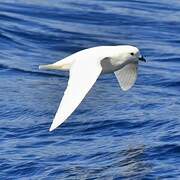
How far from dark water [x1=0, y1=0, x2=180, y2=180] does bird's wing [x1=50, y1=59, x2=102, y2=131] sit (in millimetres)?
1128

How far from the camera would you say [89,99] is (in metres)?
15.5

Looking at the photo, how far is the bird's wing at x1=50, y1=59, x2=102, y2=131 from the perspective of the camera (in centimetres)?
1100

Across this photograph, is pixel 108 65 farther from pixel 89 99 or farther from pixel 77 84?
pixel 89 99

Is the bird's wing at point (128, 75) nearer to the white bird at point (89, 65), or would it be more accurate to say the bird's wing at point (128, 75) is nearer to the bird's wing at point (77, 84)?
the white bird at point (89, 65)

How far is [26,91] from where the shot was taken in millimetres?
15508

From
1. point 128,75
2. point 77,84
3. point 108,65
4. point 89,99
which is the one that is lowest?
point 77,84

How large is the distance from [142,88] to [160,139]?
2.57 meters

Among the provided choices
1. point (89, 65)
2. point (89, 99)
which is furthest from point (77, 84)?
point (89, 99)

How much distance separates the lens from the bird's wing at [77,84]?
11.0 m

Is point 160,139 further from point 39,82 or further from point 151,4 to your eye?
point 151,4

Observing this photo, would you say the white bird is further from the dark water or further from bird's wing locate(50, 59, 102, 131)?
the dark water

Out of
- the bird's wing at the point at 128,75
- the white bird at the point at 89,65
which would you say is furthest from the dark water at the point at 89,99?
the white bird at the point at 89,65

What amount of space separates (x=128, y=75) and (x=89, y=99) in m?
2.01

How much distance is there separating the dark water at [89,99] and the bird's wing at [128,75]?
0.69 metres
